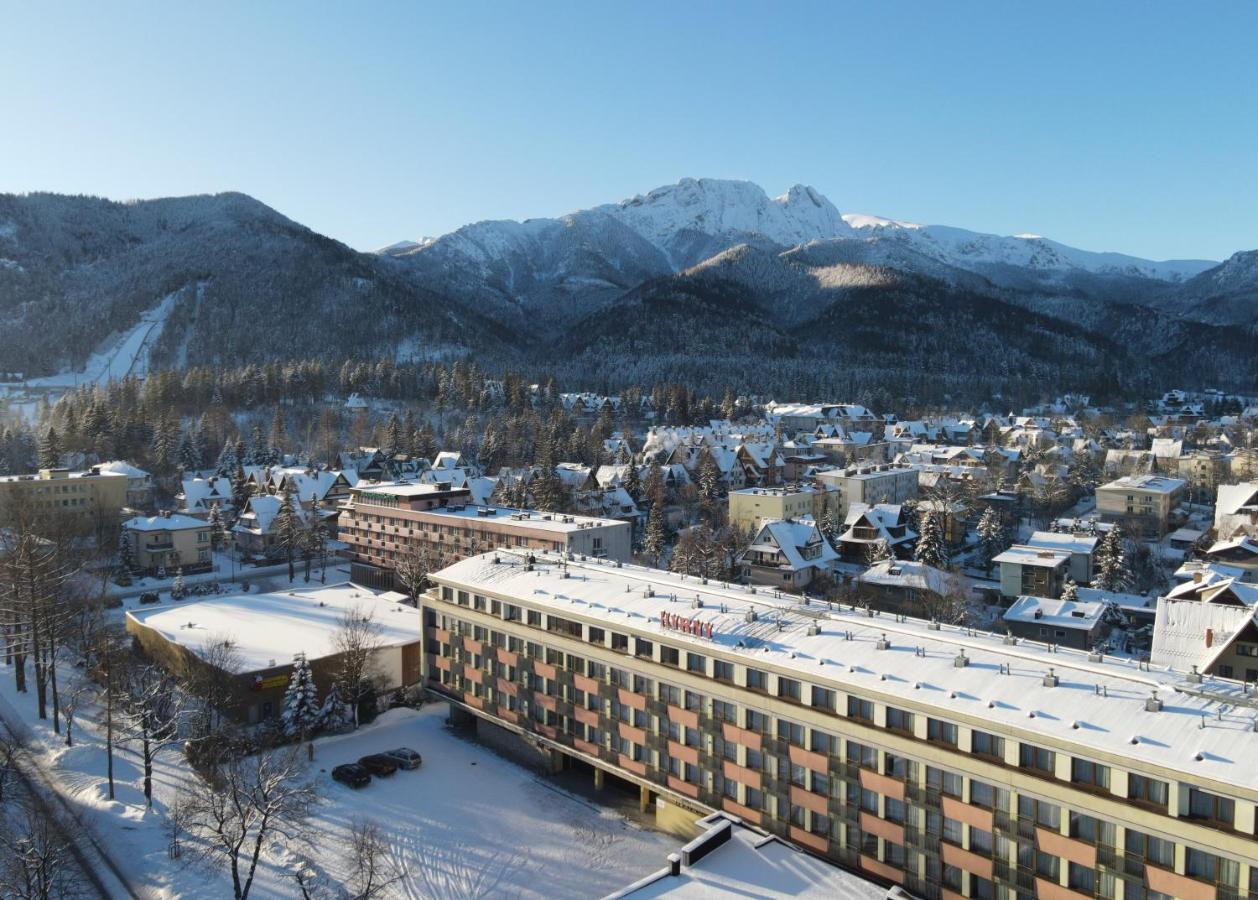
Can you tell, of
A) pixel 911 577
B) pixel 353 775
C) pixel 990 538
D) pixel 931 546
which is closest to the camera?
pixel 353 775

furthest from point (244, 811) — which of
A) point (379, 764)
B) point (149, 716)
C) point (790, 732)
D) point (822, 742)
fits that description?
point (822, 742)

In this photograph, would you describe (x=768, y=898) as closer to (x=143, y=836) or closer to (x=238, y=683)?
(x=143, y=836)

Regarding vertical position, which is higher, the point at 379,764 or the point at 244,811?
the point at 244,811

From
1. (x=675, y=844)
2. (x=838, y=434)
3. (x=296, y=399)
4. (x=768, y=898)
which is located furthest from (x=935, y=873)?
(x=296, y=399)

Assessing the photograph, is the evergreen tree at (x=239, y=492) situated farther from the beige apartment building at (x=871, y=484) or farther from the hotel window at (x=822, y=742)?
the hotel window at (x=822, y=742)

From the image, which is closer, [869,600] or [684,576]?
[684,576]

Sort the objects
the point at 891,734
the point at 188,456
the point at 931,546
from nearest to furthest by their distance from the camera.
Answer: the point at 891,734, the point at 931,546, the point at 188,456

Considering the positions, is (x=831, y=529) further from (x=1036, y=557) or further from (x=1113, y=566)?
(x=1113, y=566)
